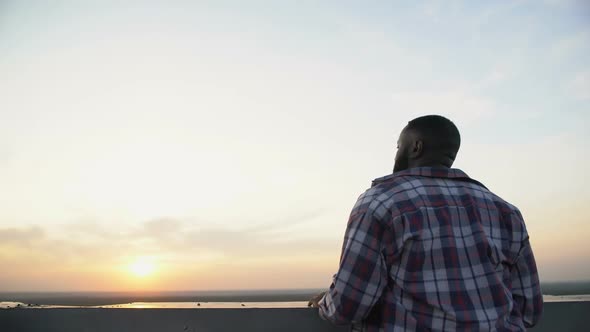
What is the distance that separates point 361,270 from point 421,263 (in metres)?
0.24

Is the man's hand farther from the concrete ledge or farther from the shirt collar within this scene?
the shirt collar

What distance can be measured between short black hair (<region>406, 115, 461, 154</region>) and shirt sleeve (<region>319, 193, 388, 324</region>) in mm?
501

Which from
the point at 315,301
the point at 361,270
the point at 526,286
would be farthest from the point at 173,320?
the point at 526,286

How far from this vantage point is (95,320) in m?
2.14

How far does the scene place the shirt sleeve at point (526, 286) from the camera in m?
2.07

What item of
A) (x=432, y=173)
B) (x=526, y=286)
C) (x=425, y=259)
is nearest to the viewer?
(x=425, y=259)

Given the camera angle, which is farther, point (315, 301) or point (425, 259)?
point (315, 301)

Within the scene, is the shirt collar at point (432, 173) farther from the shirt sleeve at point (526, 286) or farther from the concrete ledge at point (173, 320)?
the concrete ledge at point (173, 320)

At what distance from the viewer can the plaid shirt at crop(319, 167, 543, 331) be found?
1.73m

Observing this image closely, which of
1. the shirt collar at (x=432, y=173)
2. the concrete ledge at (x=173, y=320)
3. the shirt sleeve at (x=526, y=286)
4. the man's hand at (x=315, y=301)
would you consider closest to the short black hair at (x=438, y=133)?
the shirt collar at (x=432, y=173)

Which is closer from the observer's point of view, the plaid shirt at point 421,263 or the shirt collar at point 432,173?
the plaid shirt at point 421,263

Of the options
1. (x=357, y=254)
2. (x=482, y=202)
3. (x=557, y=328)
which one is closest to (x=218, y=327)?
(x=357, y=254)

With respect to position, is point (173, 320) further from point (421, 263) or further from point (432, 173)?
point (432, 173)

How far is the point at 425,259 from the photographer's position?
69.2 inches
